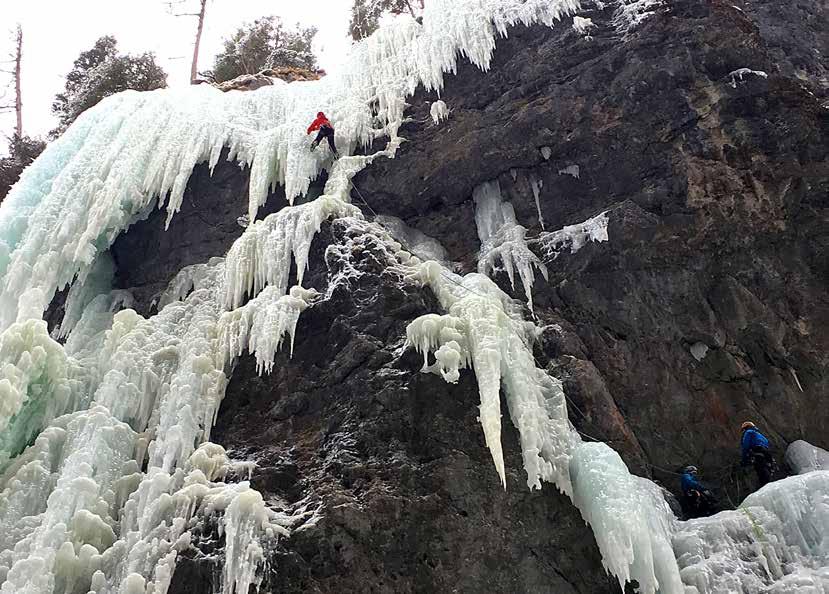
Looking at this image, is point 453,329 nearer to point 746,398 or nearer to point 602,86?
point 746,398

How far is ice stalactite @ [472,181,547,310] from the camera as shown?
32.1 feet

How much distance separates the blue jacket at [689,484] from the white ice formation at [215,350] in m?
0.85

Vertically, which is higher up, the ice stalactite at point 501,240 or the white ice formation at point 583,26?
the white ice formation at point 583,26

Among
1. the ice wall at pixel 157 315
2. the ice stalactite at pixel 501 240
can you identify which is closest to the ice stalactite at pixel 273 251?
the ice wall at pixel 157 315

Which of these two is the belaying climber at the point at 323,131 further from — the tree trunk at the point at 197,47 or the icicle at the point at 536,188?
the tree trunk at the point at 197,47

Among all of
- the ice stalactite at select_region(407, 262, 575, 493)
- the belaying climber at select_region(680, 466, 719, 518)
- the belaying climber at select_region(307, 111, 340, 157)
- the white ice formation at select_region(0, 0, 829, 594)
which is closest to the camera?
the white ice formation at select_region(0, 0, 829, 594)

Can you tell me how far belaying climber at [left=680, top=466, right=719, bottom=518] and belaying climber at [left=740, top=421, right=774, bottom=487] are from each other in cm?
70

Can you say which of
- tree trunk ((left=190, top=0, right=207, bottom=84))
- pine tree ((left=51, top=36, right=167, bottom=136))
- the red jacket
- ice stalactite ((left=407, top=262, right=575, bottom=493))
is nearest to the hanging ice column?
ice stalactite ((left=407, top=262, right=575, bottom=493))

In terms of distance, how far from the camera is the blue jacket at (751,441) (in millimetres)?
8148

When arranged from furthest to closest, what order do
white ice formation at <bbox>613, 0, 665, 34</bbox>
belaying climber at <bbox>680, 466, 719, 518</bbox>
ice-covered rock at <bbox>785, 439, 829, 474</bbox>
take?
white ice formation at <bbox>613, 0, 665, 34</bbox> < ice-covered rock at <bbox>785, 439, 829, 474</bbox> < belaying climber at <bbox>680, 466, 719, 518</bbox>

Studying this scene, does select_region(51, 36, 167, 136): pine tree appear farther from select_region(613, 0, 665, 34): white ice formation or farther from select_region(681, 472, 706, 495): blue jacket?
select_region(681, 472, 706, 495): blue jacket

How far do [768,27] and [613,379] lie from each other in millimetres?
8531

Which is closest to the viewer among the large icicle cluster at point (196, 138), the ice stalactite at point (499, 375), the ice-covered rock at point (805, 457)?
the ice stalactite at point (499, 375)

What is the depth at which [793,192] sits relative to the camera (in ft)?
32.6
